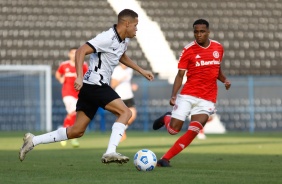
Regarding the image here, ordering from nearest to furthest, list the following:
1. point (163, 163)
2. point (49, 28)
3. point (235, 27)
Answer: point (163, 163)
point (49, 28)
point (235, 27)

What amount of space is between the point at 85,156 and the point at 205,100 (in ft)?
10.4

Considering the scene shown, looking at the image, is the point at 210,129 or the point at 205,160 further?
the point at 210,129

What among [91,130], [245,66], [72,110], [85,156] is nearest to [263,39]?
[245,66]

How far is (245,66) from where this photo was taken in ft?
106

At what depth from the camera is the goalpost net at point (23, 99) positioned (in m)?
28.8

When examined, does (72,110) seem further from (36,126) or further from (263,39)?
(263,39)

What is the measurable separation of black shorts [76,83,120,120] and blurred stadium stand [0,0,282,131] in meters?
19.1

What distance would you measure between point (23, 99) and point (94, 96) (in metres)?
18.9

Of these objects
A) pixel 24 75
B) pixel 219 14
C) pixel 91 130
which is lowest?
pixel 91 130

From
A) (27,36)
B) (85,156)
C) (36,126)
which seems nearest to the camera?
(85,156)

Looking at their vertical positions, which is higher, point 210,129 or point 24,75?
point 24,75

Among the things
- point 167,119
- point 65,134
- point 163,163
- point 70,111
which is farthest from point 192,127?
point 70,111

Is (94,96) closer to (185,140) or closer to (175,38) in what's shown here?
(185,140)

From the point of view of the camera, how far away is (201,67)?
1178cm
